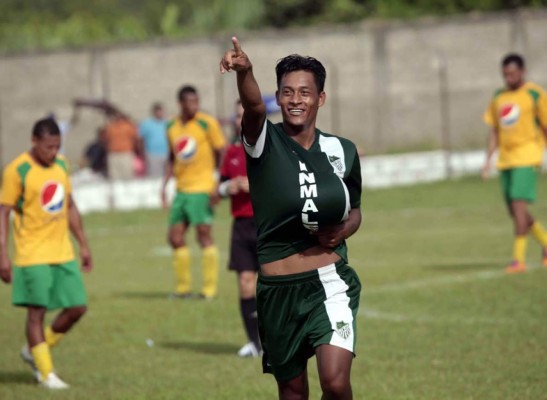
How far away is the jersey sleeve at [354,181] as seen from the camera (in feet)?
22.8

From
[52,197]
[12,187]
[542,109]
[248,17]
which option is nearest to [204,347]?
[52,197]

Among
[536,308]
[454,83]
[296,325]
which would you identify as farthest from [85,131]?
[296,325]

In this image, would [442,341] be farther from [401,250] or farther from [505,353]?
[401,250]

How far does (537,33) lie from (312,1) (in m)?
13.8

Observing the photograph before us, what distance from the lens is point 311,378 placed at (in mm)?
9859

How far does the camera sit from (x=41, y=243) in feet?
32.7

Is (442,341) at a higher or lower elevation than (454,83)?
lower

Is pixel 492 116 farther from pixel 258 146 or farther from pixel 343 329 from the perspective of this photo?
pixel 258 146

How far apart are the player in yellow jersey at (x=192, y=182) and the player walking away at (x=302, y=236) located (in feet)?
26.0

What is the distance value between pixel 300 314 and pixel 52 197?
12.5ft

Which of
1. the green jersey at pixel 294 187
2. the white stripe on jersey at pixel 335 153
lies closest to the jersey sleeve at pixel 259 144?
the green jersey at pixel 294 187

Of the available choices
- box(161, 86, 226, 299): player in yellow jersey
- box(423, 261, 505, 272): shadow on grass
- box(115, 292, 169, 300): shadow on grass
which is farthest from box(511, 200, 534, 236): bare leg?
box(115, 292, 169, 300): shadow on grass

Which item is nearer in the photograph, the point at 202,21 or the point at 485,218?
the point at 485,218

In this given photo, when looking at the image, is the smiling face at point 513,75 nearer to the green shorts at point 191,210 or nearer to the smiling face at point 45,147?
the green shorts at point 191,210
